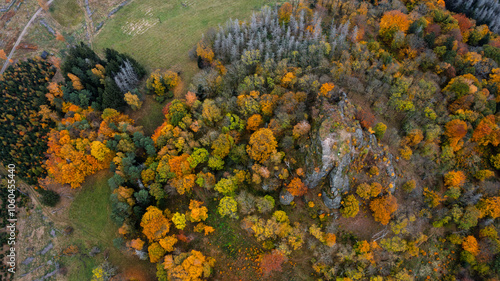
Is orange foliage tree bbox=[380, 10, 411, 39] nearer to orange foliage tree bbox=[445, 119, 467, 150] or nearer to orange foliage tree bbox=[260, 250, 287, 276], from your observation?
orange foliage tree bbox=[445, 119, 467, 150]

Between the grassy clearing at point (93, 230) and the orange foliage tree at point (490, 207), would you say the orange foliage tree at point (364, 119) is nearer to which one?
the orange foliage tree at point (490, 207)

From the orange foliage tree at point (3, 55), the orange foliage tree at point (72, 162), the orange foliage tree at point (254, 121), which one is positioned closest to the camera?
the orange foliage tree at point (254, 121)

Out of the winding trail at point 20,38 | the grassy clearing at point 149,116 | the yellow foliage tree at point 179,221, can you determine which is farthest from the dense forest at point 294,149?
the winding trail at point 20,38

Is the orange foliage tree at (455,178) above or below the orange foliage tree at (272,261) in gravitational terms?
below

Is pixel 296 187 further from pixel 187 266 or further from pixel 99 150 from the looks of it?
pixel 99 150

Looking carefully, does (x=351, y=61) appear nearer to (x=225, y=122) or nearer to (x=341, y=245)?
(x=225, y=122)

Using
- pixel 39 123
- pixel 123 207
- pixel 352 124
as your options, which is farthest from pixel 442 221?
pixel 39 123
